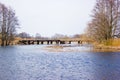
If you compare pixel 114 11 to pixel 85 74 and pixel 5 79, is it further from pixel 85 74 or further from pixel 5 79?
pixel 5 79

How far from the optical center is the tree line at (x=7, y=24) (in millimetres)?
77000

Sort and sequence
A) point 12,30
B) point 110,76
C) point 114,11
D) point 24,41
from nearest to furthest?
1. point 110,76
2. point 114,11
3. point 12,30
4. point 24,41

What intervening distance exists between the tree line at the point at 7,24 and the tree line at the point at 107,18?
2791 cm

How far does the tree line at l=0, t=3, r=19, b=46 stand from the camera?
77.0 meters

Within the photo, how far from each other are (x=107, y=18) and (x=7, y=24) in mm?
31410

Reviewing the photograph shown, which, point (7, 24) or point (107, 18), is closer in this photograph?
point (107, 18)

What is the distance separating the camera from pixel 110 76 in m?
20.3

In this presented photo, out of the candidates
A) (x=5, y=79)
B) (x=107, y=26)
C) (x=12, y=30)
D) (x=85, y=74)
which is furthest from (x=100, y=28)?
(x=5, y=79)

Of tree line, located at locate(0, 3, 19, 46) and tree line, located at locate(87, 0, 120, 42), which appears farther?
tree line, located at locate(0, 3, 19, 46)

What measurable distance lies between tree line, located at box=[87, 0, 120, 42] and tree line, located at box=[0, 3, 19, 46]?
2791cm

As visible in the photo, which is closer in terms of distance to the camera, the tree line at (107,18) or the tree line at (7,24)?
the tree line at (107,18)

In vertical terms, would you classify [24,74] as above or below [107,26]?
below

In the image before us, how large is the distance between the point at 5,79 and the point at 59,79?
3367 mm

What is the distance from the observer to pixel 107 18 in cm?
5712
